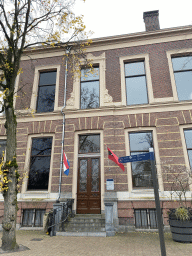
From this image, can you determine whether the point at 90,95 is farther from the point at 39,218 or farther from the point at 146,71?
the point at 39,218

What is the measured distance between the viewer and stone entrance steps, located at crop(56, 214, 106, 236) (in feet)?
24.3

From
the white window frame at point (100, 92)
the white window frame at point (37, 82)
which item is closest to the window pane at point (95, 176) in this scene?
the white window frame at point (100, 92)

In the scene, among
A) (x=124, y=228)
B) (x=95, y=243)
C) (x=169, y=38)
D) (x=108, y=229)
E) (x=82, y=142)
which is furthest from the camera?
(x=169, y=38)

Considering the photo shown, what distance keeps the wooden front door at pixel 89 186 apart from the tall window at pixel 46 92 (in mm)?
4212

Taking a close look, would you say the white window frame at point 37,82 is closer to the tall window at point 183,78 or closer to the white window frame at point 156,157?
the white window frame at point 156,157

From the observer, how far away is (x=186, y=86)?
1058 cm

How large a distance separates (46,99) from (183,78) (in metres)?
8.68

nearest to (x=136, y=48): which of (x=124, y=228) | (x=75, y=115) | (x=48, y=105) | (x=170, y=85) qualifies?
(x=170, y=85)

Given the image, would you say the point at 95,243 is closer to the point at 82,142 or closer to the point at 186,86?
the point at 82,142

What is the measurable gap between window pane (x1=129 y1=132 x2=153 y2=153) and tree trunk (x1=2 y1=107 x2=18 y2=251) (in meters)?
6.12

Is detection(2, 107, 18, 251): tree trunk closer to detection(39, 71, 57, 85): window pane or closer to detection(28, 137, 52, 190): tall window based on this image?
detection(28, 137, 52, 190): tall window

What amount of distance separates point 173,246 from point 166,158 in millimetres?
4140

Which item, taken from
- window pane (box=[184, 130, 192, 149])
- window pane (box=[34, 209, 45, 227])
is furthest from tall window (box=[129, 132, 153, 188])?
window pane (box=[34, 209, 45, 227])

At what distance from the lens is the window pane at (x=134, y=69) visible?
1146cm
